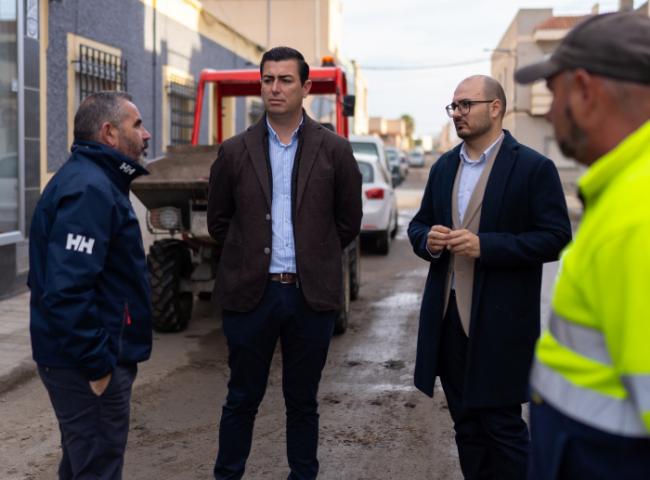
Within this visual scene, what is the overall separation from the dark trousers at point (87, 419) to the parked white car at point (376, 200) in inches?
407

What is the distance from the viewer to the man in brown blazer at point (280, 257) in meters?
3.94

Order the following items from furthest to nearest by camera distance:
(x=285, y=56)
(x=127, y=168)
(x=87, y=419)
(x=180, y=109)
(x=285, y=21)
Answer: (x=285, y=21) < (x=180, y=109) < (x=285, y=56) < (x=127, y=168) < (x=87, y=419)

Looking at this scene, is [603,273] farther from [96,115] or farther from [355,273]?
[355,273]

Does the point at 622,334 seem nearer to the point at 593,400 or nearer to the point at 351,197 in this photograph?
the point at 593,400

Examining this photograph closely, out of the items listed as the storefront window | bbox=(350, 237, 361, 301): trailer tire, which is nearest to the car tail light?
bbox=(350, 237, 361, 301): trailer tire

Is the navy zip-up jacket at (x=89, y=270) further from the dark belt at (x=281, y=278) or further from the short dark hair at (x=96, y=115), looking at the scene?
the dark belt at (x=281, y=278)

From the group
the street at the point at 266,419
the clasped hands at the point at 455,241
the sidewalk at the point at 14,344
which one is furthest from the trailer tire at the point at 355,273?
the clasped hands at the point at 455,241

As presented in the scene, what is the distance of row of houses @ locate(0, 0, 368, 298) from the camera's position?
29.8 ft

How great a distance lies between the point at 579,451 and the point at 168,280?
20.3 ft

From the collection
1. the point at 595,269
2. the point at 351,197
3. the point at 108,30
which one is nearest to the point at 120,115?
the point at 351,197

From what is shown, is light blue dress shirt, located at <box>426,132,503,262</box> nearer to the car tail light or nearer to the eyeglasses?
the eyeglasses

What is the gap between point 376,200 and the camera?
44.5 ft

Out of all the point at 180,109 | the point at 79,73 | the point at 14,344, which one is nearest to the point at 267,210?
the point at 14,344

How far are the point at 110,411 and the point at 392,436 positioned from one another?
8.05 feet
